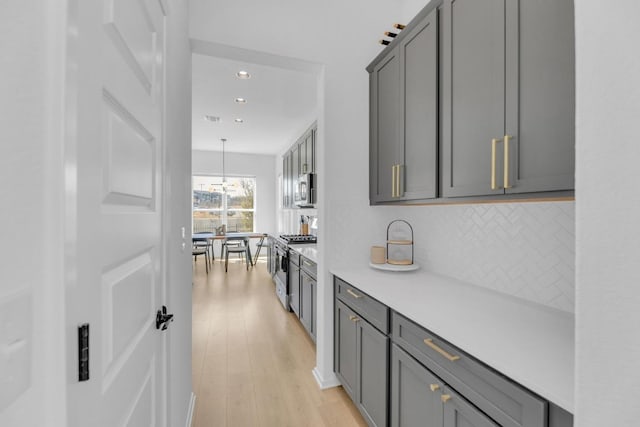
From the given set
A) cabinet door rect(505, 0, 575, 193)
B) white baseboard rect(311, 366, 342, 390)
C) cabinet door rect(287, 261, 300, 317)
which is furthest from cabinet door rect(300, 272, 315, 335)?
cabinet door rect(505, 0, 575, 193)

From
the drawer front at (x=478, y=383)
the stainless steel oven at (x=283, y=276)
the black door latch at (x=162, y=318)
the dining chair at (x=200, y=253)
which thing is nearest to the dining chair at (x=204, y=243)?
the dining chair at (x=200, y=253)

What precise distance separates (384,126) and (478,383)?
1.65m

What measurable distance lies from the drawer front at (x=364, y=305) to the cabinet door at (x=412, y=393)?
14cm

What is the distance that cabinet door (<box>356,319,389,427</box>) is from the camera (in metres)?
1.50

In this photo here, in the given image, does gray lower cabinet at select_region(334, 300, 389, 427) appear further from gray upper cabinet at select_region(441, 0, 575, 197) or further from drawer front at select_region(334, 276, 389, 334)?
gray upper cabinet at select_region(441, 0, 575, 197)

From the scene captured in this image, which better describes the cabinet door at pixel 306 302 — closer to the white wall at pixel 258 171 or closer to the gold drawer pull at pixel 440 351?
the gold drawer pull at pixel 440 351

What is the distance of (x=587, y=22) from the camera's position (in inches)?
25.1

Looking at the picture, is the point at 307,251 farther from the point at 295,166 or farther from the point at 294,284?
the point at 295,166

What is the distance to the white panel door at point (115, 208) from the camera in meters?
0.49

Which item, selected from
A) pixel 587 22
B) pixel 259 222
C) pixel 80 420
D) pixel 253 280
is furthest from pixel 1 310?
pixel 259 222

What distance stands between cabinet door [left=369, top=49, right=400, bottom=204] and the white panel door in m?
1.41

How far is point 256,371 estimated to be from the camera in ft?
7.88

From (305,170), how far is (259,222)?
3.72 metres

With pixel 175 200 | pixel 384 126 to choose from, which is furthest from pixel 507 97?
pixel 175 200
